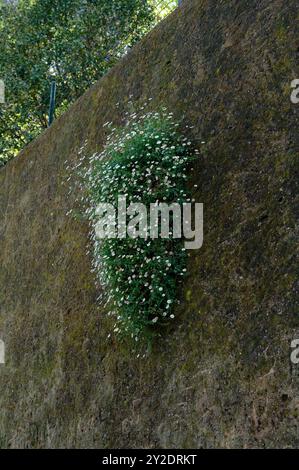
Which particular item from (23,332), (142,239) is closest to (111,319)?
(142,239)

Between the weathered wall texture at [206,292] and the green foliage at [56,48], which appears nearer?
the weathered wall texture at [206,292]

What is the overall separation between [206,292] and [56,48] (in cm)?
754

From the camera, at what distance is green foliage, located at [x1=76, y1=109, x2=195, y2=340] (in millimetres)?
3629

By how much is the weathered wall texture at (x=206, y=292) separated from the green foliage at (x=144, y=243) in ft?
0.40

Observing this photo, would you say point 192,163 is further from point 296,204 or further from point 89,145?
point 89,145

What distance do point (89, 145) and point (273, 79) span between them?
2330mm

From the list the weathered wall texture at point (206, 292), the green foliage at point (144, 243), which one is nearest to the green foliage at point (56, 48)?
the weathered wall texture at point (206, 292)

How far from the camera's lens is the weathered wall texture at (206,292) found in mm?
3000

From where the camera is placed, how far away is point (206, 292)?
3.43 meters

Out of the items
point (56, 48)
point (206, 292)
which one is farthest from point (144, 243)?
point (56, 48)

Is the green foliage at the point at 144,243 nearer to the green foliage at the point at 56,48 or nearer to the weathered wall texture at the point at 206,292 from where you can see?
the weathered wall texture at the point at 206,292

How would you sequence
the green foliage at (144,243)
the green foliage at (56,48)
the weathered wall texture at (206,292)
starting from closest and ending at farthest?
1. the weathered wall texture at (206,292)
2. the green foliage at (144,243)
3. the green foliage at (56,48)

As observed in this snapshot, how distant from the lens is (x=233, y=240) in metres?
3.36

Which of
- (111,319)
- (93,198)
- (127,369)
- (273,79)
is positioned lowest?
(127,369)
